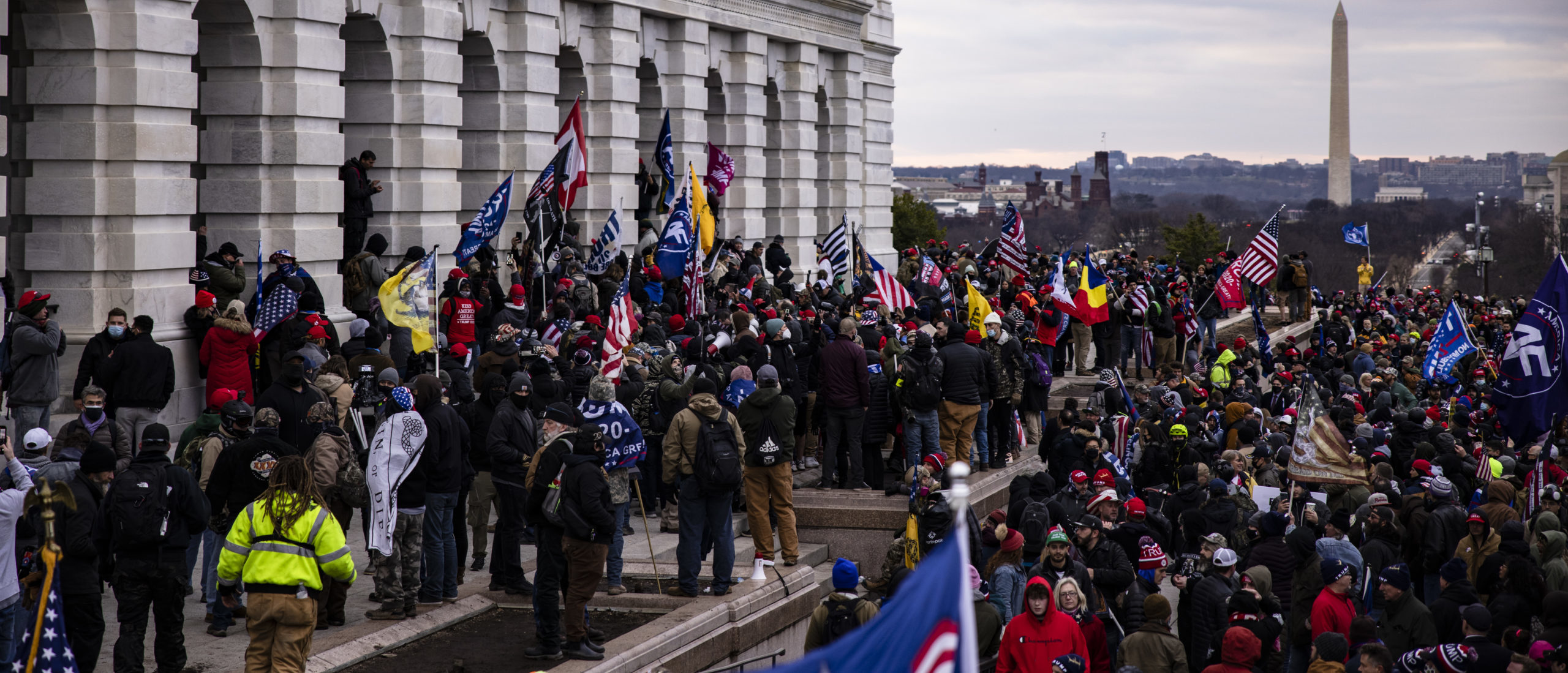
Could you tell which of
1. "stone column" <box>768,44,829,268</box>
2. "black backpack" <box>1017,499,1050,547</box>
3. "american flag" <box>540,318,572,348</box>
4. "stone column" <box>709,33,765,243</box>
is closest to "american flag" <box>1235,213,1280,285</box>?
"stone column" <box>709,33,765,243</box>

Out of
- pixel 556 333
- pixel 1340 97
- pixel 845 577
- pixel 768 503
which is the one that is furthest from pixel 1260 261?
pixel 1340 97

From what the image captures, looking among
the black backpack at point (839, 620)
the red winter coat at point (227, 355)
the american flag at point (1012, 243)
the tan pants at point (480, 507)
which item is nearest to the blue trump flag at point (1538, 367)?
the black backpack at point (839, 620)

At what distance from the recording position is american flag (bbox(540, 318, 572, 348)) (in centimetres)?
1770

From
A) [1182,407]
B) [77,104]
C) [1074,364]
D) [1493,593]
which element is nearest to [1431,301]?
[1074,364]

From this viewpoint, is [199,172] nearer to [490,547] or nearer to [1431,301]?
[490,547]

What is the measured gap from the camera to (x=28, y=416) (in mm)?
14602

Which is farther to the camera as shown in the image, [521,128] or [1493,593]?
[521,128]

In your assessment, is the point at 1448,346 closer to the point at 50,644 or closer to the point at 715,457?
the point at 715,457

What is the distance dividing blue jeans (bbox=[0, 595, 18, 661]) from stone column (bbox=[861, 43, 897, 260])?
1323 inches

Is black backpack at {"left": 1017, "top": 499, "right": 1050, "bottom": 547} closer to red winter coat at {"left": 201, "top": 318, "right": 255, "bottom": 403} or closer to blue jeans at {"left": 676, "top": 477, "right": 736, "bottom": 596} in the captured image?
blue jeans at {"left": 676, "top": 477, "right": 736, "bottom": 596}

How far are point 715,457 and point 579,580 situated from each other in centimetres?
194

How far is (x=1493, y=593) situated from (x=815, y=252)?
27.1 meters

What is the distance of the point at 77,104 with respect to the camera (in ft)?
57.1

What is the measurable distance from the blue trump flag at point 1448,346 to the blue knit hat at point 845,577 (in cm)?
1355
